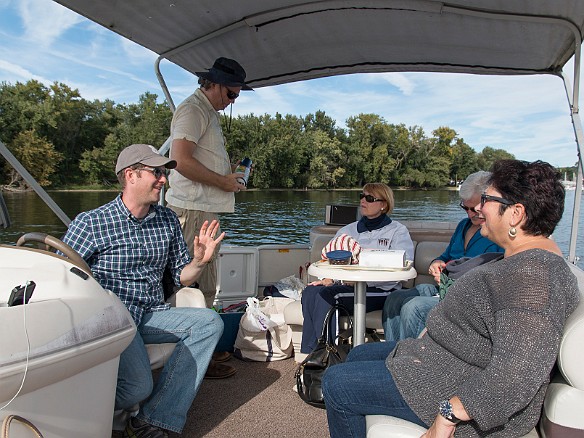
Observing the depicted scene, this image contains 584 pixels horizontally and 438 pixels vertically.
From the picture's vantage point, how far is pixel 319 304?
10.6 ft

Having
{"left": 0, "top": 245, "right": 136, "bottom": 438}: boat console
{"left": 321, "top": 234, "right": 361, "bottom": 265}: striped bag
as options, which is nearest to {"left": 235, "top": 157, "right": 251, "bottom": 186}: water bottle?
{"left": 321, "top": 234, "right": 361, "bottom": 265}: striped bag

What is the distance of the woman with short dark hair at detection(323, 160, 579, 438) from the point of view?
1.33 m

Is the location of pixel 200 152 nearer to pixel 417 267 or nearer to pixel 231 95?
pixel 231 95

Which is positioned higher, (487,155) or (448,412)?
(487,155)

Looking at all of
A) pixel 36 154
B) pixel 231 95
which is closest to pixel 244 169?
pixel 231 95

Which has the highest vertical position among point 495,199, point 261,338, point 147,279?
point 495,199

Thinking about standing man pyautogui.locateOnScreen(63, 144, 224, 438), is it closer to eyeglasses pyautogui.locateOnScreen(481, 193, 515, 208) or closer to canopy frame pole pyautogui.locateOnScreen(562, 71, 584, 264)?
eyeglasses pyautogui.locateOnScreen(481, 193, 515, 208)

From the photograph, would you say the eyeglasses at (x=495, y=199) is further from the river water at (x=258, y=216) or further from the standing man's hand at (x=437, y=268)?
the river water at (x=258, y=216)

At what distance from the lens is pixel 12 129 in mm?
51188

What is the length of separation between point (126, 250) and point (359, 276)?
42.9 inches

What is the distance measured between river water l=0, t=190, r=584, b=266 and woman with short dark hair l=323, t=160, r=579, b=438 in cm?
1550

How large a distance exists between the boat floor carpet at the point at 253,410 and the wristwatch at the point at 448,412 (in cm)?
123

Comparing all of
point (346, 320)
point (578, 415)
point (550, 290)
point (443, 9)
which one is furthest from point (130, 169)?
point (443, 9)

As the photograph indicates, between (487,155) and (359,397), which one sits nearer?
(359,397)
